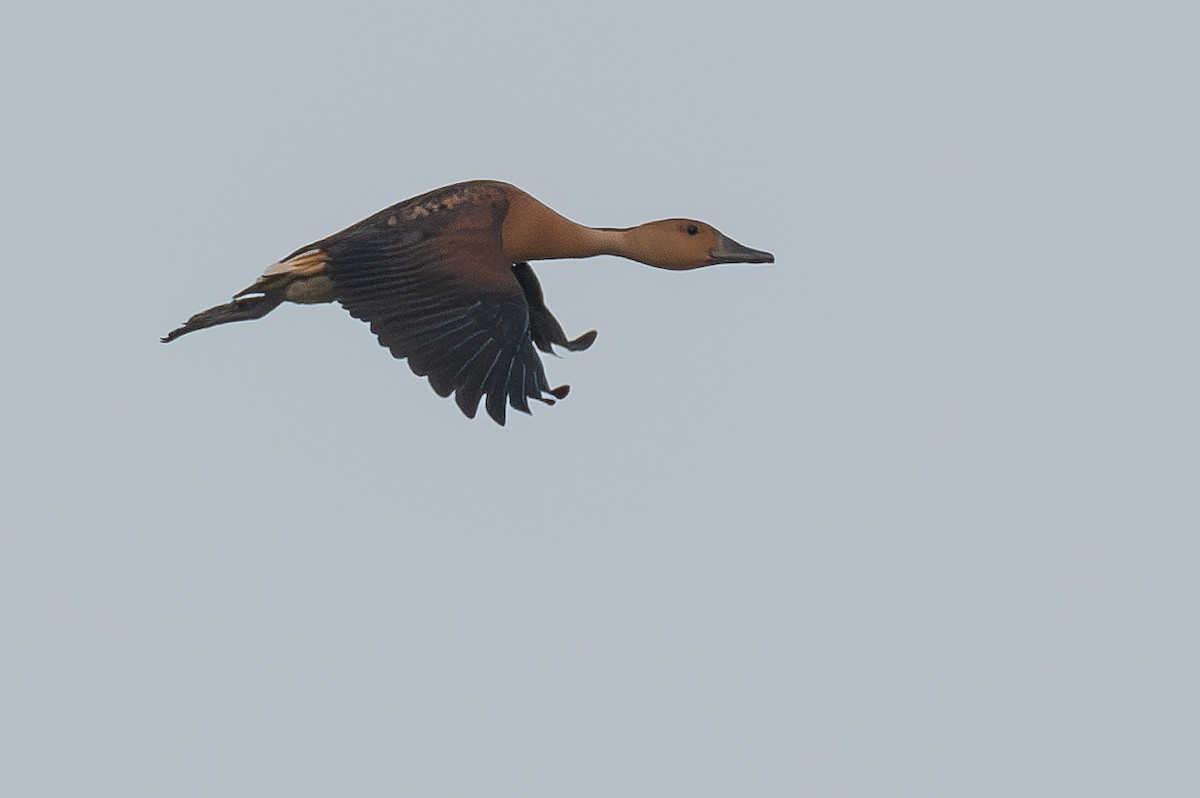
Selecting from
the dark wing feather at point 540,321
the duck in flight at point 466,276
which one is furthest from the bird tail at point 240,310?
the dark wing feather at point 540,321

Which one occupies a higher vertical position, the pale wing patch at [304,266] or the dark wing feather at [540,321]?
the pale wing patch at [304,266]

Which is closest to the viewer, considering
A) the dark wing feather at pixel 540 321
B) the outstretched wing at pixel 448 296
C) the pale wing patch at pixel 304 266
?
the outstretched wing at pixel 448 296

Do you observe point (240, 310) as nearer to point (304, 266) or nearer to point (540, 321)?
point (304, 266)

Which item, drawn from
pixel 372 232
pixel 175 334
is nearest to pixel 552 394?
pixel 372 232

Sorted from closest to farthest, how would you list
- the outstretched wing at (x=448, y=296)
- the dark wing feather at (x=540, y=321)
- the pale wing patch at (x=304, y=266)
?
the outstretched wing at (x=448, y=296) < the pale wing patch at (x=304, y=266) < the dark wing feather at (x=540, y=321)

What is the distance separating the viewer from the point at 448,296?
44.5 ft

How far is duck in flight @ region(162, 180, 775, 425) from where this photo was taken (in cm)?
1332

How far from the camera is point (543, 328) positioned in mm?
15000

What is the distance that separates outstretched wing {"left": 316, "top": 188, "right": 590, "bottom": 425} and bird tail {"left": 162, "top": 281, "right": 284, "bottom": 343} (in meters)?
0.44

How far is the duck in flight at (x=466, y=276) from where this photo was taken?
43.7 feet

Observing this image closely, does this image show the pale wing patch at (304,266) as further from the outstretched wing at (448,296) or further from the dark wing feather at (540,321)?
the dark wing feather at (540,321)

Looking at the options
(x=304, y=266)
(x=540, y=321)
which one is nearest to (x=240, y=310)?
(x=304, y=266)

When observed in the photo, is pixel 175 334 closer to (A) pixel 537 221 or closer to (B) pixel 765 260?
(A) pixel 537 221

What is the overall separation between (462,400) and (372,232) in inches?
56.7
